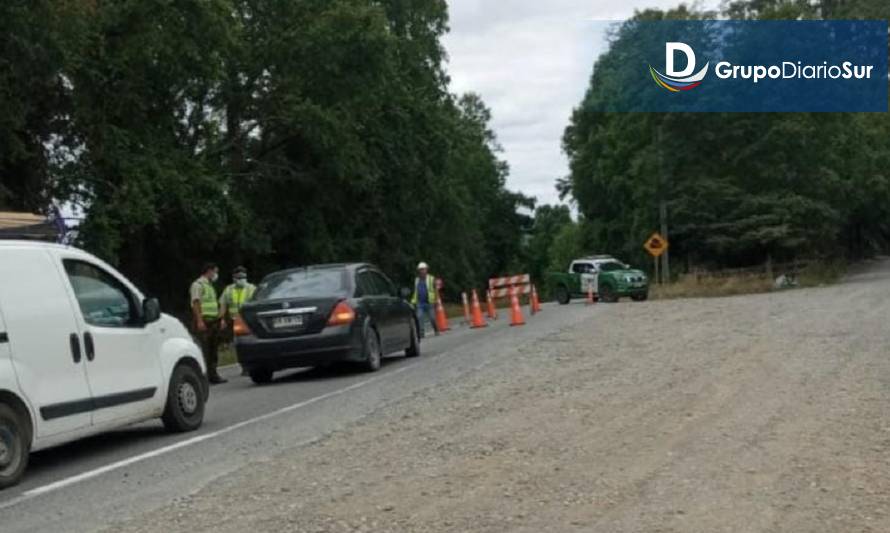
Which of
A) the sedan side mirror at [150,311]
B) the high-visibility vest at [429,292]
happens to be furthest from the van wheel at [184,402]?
the high-visibility vest at [429,292]

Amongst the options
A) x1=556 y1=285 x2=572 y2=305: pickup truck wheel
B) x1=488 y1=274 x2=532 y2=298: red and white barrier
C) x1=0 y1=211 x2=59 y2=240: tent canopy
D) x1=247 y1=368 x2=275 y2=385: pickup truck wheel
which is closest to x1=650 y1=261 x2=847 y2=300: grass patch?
x1=556 y1=285 x2=572 y2=305: pickup truck wheel

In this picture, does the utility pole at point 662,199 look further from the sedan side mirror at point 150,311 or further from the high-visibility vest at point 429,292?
the sedan side mirror at point 150,311

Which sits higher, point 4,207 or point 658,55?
point 658,55

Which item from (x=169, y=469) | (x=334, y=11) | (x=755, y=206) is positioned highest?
(x=334, y=11)

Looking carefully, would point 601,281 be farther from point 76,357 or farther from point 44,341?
point 44,341

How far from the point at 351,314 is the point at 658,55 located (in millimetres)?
38959

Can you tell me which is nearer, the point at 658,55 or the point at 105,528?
the point at 105,528

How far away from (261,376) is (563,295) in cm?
2747

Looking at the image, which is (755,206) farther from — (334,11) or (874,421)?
(874,421)

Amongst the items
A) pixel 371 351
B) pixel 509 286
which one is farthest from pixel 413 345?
pixel 509 286

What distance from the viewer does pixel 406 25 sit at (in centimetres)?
4994

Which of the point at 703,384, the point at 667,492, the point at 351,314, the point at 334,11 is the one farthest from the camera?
the point at 334,11

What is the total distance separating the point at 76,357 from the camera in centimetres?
930

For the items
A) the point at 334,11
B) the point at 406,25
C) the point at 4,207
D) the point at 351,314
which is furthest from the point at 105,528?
the point at 406,25
